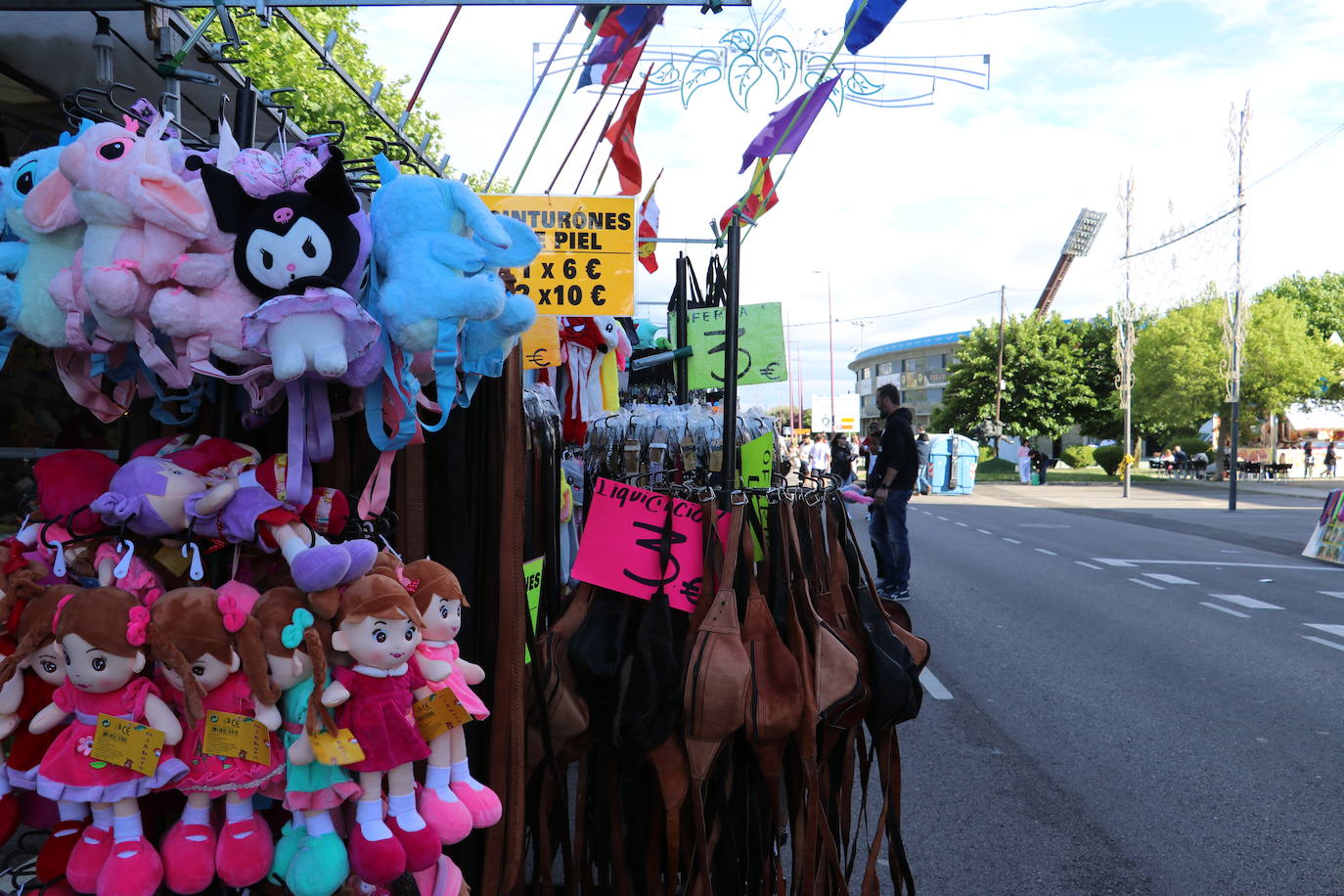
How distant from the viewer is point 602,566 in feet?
7.52

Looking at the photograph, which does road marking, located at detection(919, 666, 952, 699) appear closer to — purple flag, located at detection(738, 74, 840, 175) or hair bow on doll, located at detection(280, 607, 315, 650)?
purple flag, located at detection(738, 74, 840, 175)

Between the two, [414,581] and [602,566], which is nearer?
[414,581]

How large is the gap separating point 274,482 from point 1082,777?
3.84 meters

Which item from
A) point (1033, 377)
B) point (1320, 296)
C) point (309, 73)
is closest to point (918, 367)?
point (1320, 296)

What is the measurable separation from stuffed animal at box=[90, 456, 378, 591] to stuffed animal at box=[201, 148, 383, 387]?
0.29 meters

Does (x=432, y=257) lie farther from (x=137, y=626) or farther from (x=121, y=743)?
(x=121, y=743)

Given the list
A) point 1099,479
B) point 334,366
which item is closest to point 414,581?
point 334,366

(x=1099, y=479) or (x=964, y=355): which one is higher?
(x=964, y=355)

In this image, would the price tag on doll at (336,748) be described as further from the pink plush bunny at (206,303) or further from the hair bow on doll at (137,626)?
the pink plush bunny at (206,303)

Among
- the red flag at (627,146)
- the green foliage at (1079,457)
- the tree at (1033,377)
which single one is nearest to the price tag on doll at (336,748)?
the red flag at (627,146)

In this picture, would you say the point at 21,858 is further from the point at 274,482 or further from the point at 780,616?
the point at 780,616

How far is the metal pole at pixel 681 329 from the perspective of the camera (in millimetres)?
4078

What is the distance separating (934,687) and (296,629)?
15.9 feet

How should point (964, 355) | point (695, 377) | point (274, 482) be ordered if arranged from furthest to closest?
point (964, 355), point (695, 377), point (274, 482)
